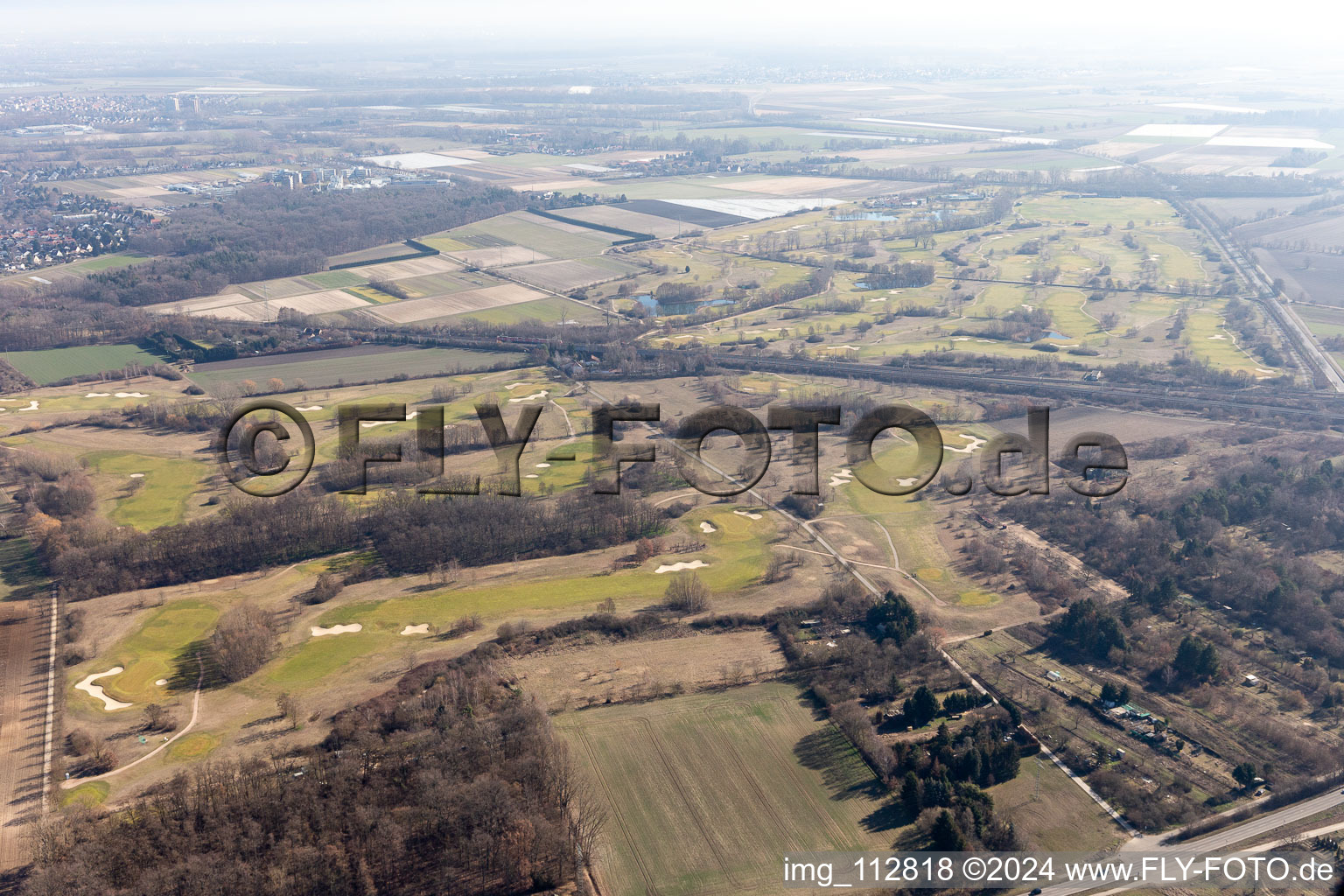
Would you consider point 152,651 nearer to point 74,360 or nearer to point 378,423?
point 378,423

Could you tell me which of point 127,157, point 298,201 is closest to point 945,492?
point 298,201

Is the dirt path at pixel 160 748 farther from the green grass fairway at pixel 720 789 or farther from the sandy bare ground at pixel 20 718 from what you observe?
the green grass fairway at pixel 720 789

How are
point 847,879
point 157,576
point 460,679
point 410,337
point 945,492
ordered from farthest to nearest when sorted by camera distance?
1. point 410,337
2. point 945,492
3. point 157,576
4. point 460,679
5. point 847,879

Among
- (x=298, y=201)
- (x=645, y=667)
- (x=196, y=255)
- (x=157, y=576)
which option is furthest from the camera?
(x=298, y=201)

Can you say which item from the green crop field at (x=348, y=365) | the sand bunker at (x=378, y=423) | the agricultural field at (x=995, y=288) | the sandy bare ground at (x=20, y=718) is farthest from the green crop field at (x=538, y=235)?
the sandy bare ground at (x=20, y=718)

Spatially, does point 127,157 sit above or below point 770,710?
above

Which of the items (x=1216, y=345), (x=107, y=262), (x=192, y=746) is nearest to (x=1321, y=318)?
(x=1216, y=345)

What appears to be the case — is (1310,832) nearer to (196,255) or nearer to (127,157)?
(196,255)
